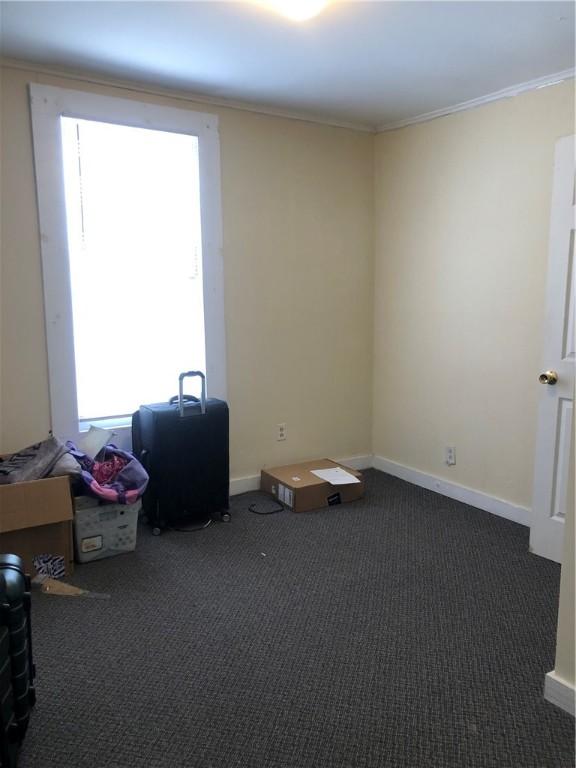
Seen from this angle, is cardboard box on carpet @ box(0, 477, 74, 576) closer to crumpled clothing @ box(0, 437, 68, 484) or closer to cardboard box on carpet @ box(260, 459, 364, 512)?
crumpled clothing @ box(0, 437, 68, 484)

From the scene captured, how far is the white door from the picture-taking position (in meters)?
2.67

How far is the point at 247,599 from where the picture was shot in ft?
8.17

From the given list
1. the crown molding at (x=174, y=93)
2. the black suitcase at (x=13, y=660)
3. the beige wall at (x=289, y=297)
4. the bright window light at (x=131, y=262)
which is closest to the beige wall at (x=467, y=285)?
the beige wall at (x=289, y=297)

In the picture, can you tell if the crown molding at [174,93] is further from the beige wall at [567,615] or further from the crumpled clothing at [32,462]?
the beige wall at [567,615]

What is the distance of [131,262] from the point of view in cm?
326

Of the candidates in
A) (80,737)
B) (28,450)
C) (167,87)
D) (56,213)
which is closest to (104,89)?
(167,87)

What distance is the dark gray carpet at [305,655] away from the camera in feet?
5.55

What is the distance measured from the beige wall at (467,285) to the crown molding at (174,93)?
468 millimetres

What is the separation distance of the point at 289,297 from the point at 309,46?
61.6 inches

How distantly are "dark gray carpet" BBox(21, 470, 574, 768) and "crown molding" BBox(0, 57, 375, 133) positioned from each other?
248 centimetres

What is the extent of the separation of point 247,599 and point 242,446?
1.38m

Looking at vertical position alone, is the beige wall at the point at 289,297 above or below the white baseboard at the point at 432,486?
above

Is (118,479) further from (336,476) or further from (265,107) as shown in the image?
(265,107)

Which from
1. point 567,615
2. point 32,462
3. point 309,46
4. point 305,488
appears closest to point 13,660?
point 32,462
